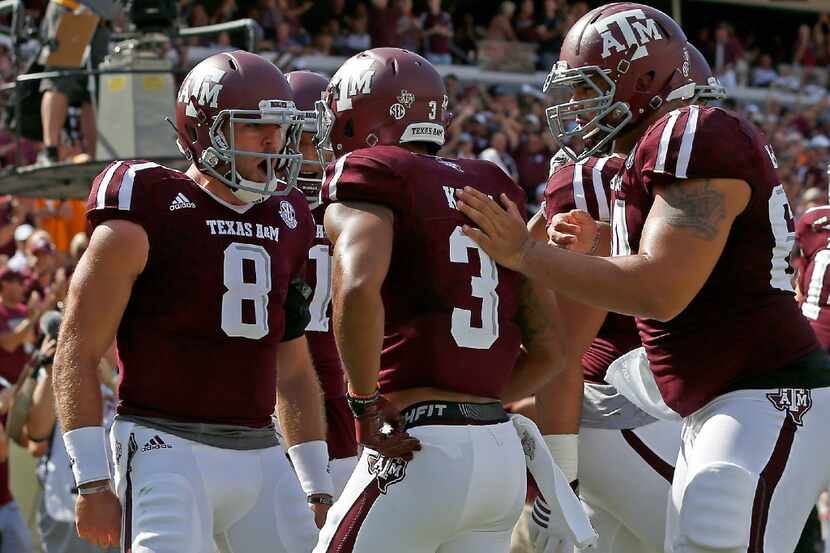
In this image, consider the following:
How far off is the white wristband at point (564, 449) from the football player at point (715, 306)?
53cm

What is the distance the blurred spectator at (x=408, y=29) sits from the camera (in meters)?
18.8

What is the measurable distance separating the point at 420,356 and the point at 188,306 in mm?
708

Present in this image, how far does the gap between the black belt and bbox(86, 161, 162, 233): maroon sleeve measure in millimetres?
902

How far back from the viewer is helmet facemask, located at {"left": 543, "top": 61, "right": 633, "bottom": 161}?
395cm

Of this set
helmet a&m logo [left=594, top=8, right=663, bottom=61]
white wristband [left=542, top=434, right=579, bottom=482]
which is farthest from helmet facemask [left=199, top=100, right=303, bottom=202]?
white wristband [left=542, top=434, right=579, bottom=482]

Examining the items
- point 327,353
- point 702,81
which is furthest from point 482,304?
point 327,353

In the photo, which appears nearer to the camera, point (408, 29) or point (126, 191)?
point (126, 191)

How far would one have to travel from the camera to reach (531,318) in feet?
12.4

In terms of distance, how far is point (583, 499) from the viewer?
14.4 ft

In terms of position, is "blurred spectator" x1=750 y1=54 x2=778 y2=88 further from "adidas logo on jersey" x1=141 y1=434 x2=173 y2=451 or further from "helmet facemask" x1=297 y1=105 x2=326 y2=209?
"adidas logo on jersey" x1=141 y1=434 x2=173 y2=451

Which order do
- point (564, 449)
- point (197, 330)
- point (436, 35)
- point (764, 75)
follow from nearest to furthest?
point (197, 330), point (564, 449), point (436, 35), point (764, 75)

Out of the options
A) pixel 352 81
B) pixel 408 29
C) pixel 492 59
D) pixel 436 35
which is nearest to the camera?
pixel 352 81

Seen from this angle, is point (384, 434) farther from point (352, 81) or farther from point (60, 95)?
point (60, 95)

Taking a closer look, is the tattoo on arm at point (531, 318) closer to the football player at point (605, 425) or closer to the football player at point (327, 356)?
the football player at point (605, 425)
